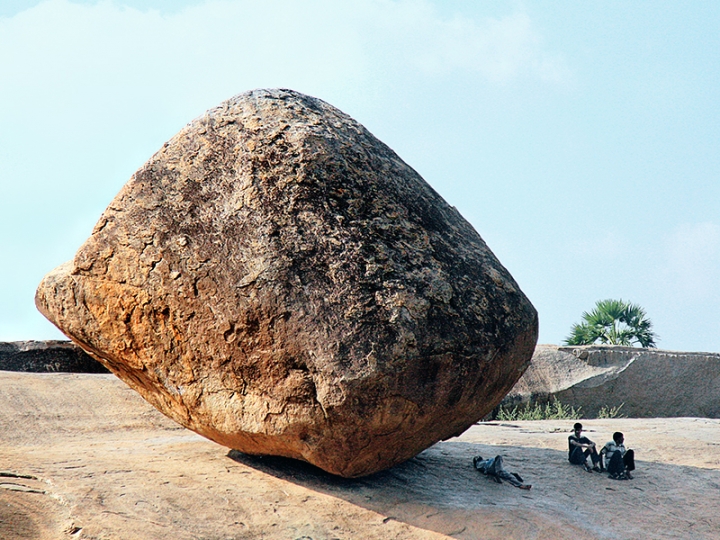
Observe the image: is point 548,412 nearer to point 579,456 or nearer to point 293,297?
point 579,456

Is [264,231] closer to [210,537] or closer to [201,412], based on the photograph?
[201,412]

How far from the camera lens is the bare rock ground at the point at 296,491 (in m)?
4.32

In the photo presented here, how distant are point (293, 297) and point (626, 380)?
327 inches

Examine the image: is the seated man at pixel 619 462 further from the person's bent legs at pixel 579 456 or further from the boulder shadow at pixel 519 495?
the person's bent legs at pixel 579 456

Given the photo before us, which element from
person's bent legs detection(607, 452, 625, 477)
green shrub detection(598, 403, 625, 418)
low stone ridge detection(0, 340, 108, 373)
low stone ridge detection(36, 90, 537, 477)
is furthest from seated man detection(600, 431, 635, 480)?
low stone ridge detection(0, 340, 108, 373)

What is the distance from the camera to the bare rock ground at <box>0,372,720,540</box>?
4320 mm

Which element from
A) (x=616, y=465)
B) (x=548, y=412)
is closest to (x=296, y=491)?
(x=616, y=465)

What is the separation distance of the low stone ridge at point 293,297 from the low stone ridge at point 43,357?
17.5ft

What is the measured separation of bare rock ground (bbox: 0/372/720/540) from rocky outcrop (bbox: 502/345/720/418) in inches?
152

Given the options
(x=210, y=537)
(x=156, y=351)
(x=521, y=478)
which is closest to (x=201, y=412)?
(x=156, y=351)

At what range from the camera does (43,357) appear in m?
10.1

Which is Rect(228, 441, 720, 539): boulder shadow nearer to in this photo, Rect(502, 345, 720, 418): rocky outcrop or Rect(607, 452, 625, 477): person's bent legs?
Rect(607, 452, 625, 477): person's bent legs

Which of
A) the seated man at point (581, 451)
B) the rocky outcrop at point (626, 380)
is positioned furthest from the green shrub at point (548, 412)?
the seated man at point (581, 451)

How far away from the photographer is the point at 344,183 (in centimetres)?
479
